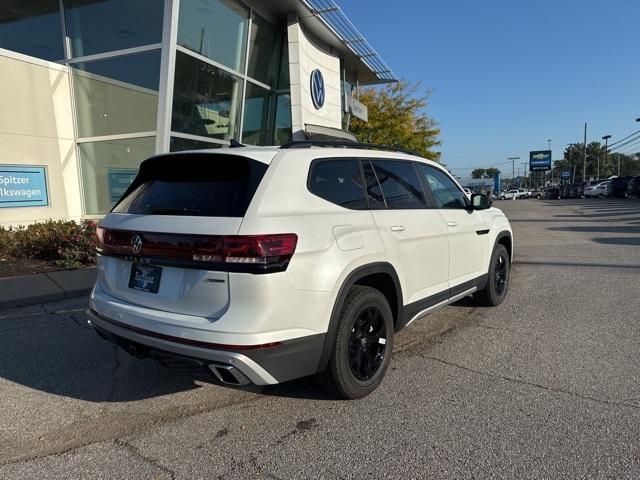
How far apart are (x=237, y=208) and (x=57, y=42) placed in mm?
12286

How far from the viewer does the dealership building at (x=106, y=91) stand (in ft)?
34.2

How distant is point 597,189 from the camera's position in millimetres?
45219

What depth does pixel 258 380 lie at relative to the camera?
106 inches

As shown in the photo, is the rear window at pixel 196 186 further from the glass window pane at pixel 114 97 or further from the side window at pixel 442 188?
the glass window pane at pixel 114 97

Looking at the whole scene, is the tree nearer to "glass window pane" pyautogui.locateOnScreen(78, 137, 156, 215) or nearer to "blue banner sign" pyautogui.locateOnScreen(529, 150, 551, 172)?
"glass window pane" pyautogui.locateOnScreen(78, 137, 156, 215)

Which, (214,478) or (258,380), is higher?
(258,380)

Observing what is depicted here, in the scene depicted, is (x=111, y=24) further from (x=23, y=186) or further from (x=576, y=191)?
(x=576, y=191)

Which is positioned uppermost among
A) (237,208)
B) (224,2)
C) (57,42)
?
(224,2)

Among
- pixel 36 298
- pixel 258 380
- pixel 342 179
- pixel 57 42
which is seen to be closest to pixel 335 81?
pixel 57 42

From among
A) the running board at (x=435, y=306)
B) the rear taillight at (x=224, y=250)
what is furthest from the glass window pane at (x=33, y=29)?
the running board at (x=435, y=306)

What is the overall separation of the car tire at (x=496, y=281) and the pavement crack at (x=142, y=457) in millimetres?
4044

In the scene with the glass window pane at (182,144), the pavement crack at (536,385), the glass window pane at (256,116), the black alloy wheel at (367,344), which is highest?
the glass window pane at (256,116)

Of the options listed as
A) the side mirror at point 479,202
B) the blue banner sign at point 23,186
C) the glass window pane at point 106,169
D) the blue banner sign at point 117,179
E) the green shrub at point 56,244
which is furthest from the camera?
the blue banner sign at point 117,179

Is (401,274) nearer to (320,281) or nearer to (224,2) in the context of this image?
(320,281)
